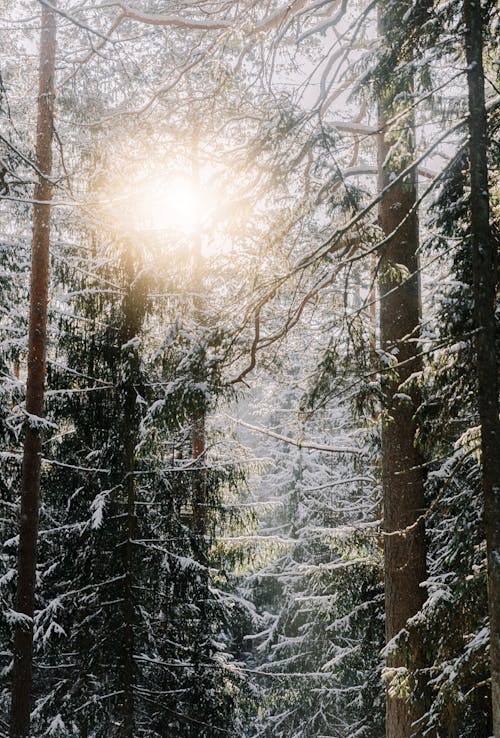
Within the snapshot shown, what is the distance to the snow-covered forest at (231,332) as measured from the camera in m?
4.34

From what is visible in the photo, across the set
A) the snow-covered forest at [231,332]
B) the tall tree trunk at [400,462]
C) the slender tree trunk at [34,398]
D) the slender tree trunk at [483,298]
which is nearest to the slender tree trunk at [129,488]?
the snow-covered forest at [231,332]

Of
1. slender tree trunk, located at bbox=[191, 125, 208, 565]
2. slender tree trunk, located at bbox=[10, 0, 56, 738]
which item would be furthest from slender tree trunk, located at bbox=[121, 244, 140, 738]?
slender tree trunk, located at bbox=[10, 0, 56, 738]

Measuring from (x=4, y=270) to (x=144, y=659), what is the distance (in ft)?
21.6

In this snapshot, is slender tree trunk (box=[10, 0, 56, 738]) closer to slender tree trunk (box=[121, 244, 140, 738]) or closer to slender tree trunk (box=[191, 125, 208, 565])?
slender tree trunk (box=[121, 244, 140, 738])

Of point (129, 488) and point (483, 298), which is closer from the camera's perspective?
point (483, 298)

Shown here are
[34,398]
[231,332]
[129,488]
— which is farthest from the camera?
[129,488]

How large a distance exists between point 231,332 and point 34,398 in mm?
4394

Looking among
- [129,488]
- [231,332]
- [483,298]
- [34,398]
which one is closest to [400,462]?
[231,332]

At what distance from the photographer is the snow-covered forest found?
434cm

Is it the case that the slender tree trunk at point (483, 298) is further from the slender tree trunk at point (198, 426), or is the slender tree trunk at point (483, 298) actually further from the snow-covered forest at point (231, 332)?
the slender tree trunk at point (198, 426)

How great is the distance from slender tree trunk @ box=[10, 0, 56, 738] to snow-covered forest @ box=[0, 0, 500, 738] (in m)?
0.03

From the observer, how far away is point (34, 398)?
8.22m

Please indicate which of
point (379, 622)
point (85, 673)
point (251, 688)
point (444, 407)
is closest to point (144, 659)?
point (85, 673)

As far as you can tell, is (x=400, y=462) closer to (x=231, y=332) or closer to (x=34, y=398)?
(x=231, y=332)
